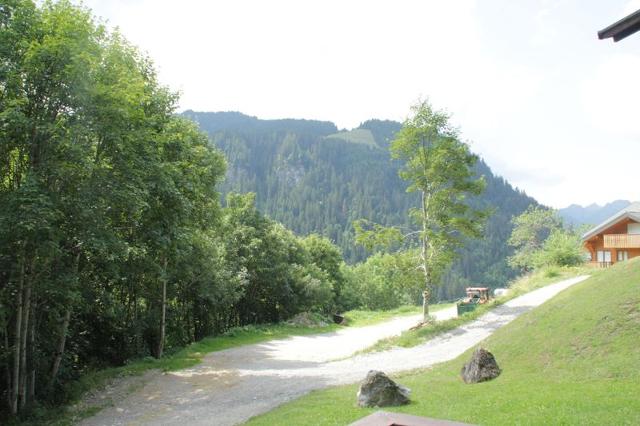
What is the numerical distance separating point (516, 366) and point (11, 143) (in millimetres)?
18737

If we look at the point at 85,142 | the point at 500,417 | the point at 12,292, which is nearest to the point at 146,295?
the point at 12,292

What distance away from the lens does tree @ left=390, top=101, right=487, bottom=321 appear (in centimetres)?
3012

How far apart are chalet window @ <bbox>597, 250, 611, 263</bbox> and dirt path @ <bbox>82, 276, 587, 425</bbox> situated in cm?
2156

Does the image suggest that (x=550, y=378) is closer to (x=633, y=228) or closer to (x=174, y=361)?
(x=174, y=361)

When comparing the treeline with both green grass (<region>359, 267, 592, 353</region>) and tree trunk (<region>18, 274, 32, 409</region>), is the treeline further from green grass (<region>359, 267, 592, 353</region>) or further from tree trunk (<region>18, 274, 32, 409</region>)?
green grass (<region>359, 267, 592, 353</region>)

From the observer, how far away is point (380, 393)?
13.3 meters

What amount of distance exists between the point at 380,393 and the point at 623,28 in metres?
10.3

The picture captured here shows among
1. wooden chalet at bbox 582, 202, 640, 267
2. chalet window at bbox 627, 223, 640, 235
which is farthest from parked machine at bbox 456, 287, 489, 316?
chalet window at bbox 627, 223, 640, 235

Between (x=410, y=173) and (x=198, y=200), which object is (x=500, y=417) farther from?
(x=410, y=173)

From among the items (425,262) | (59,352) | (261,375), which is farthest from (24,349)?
(425,262)

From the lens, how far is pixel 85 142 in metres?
16.8

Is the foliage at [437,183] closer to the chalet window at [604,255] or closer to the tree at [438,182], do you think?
the tree at [438,182]

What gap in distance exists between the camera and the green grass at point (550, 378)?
1087 centimetres

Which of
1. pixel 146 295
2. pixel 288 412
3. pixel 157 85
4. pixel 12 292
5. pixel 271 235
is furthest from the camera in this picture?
pixel 271 235
